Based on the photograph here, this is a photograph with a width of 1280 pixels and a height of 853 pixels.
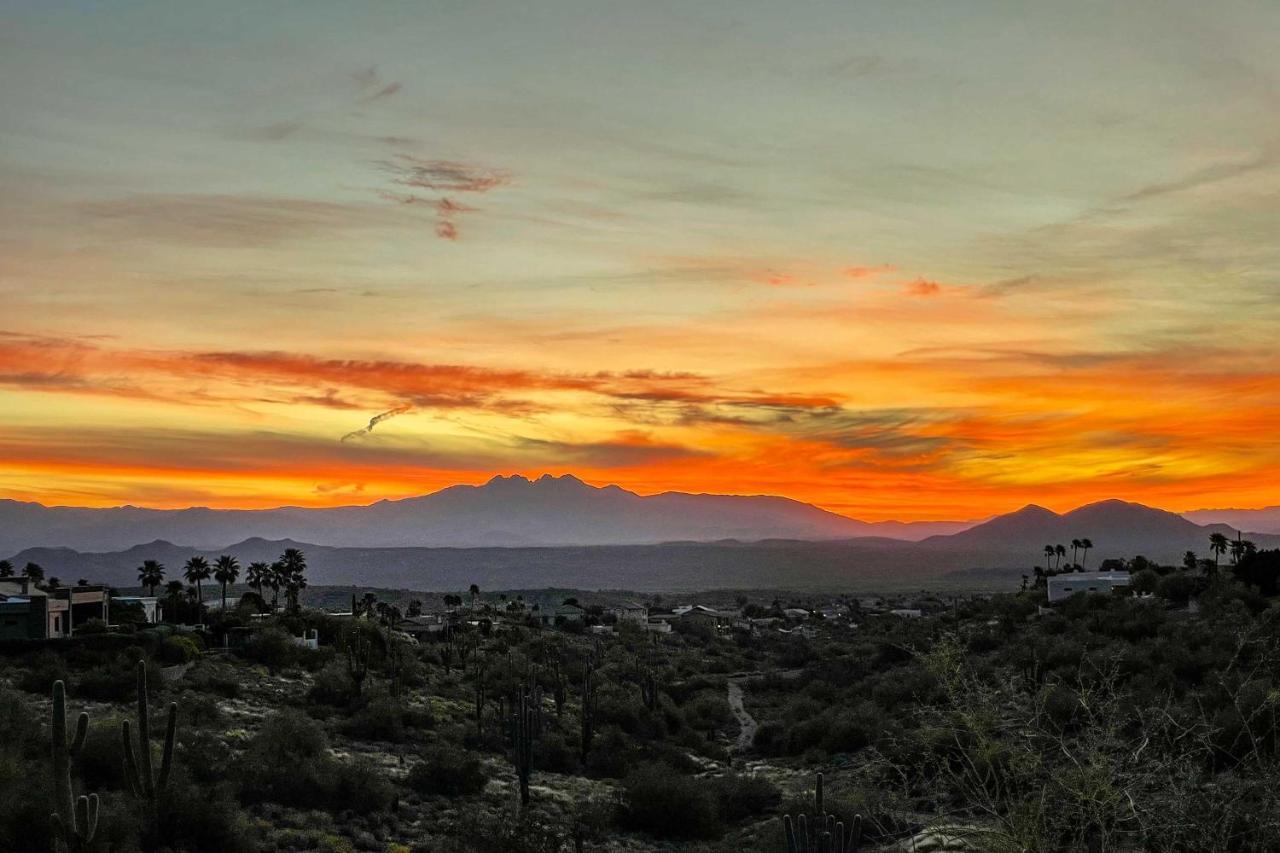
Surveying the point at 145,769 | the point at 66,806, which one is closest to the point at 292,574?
the point at 145,769

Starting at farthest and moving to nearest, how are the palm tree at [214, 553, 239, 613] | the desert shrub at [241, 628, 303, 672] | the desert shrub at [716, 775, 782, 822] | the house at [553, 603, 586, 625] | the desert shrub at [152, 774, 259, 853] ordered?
the house at [553, 603, 586, 625] < the palm tree at [214, 553, 239, 613] < the desert shrub at [241, 628, 303, 672] < the desert shrub at [716, 775, 782, 822] < the desert shrub at [152, 774, 259, 853]

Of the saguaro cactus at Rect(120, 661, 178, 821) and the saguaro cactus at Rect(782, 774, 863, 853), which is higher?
the saguaro cactus at Rect(120, 661, 178, 821)

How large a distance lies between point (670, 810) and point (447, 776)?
742 cm

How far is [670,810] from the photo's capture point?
34.5m

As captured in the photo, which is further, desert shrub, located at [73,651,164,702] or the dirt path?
the dirt path

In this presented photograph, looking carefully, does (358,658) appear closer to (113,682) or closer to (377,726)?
(377,726)

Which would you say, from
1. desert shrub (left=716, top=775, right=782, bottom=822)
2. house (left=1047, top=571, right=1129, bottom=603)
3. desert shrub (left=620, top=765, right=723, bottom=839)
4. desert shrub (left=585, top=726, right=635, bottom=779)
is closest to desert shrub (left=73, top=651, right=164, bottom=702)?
desert shrub (left=585, top=726, right=635, bottom=779)

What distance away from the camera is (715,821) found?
34781 mm

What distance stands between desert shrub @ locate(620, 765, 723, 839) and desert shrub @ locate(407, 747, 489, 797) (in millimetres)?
5091

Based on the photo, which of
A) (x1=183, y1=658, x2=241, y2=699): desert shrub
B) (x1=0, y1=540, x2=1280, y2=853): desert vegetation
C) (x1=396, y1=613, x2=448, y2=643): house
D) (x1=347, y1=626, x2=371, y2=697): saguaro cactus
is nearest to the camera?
(x1=0, y1=540, x2=1280, y2=853): desert vegetation

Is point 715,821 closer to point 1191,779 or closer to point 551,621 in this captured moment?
point 1191,779

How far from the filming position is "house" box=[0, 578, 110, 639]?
A: 54.6 meters

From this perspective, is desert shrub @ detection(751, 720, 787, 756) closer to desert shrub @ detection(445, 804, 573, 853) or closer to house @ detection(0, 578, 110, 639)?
desert shrub @ detection(445, 804, 573, 853)

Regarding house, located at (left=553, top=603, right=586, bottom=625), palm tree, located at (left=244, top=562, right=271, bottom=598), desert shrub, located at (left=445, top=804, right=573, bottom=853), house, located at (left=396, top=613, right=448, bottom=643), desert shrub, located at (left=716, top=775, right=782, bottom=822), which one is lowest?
desert shrub, located at (left=716, top=775, right=782, bottom=822)
